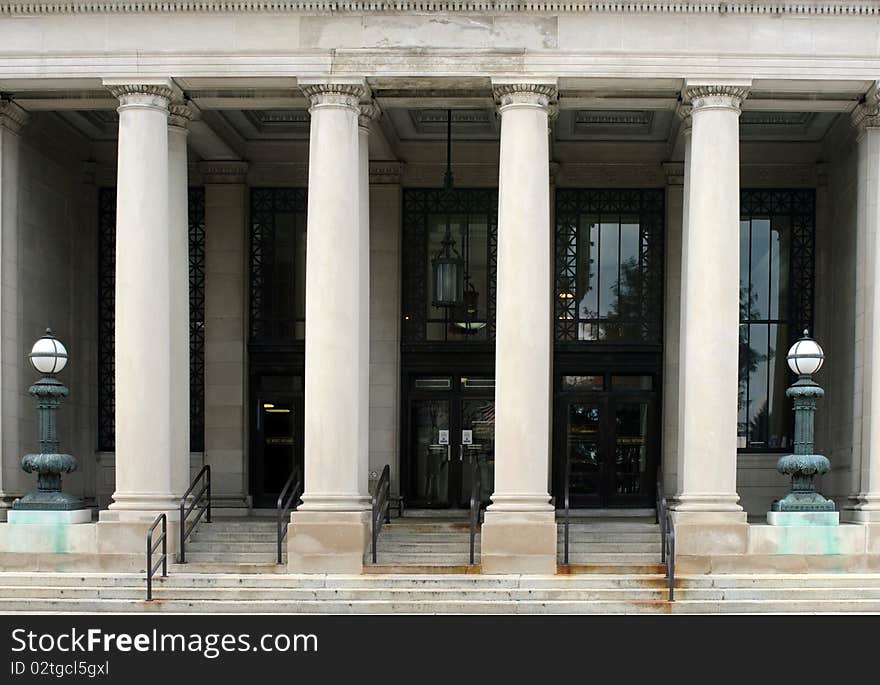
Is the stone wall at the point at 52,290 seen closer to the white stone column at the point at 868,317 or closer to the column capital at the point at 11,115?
the column capital at the point at 11,115

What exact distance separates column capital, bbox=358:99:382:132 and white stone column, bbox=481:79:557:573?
2050mm

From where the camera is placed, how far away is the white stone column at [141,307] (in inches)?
720

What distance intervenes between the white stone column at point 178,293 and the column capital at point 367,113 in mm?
2886

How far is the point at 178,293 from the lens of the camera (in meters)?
19.4

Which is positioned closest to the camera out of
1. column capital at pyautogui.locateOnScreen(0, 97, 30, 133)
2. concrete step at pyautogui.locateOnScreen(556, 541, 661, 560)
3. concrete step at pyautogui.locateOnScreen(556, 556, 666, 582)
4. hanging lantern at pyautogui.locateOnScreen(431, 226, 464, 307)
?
concrete step at pyautogui.locateOnScreen(556, 556, 666, 582)

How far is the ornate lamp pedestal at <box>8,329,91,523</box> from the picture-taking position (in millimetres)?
18109

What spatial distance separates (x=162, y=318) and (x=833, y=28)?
11.3m

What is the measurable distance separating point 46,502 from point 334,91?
304 inches

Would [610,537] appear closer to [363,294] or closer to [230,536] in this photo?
[363,294]

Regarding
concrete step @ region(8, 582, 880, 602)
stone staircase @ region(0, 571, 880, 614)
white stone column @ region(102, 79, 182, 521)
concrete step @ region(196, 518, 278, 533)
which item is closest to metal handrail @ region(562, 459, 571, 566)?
stone staircase @ region(0, 571, 880, 614)

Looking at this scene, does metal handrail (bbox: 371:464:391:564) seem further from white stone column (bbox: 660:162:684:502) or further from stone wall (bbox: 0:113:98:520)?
stone wall (bbox: 0:113:98:520)

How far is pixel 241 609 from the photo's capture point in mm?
16328

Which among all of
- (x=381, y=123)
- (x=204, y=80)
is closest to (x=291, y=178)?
(x=381, y=123)

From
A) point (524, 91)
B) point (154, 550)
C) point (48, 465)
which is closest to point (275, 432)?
point (48, 465)
